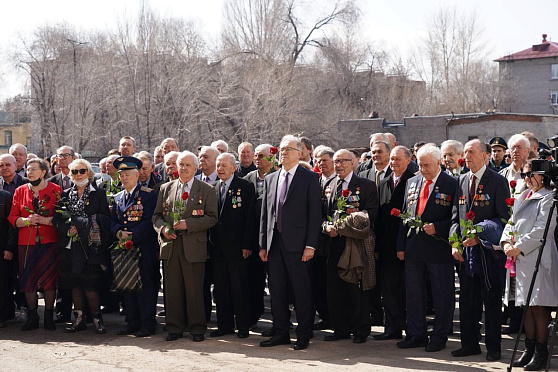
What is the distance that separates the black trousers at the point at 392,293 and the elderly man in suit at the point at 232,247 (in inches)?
60.6

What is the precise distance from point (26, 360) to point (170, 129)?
100 ft

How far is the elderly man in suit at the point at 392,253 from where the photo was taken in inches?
313

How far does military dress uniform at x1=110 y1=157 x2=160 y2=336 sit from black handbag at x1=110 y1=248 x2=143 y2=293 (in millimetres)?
101

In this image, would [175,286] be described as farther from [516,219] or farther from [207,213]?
[516,219]

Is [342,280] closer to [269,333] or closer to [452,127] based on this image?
[269,333]

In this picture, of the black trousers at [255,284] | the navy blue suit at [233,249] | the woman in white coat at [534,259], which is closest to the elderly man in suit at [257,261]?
the black trousers at [255,284]

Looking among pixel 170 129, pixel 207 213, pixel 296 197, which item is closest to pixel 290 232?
pixel 296 197

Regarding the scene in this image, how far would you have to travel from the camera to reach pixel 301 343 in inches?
299

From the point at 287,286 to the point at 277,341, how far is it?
0.59m

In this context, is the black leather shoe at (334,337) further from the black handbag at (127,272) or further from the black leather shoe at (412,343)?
the black handbag at (127,272)

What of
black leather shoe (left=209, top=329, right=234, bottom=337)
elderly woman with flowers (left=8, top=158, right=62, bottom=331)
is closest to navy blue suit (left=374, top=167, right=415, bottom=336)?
black leather shoe (left=209, top=329, right=234, bottom=337)

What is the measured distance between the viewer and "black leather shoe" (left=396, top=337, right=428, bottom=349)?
7500 mm

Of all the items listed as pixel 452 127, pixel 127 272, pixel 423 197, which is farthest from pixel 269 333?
pixel 452 127

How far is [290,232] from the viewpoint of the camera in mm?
7660
